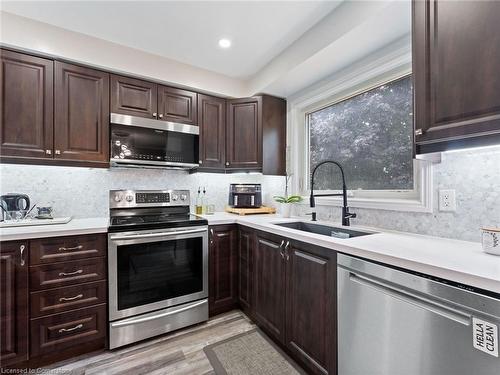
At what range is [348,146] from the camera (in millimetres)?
2154

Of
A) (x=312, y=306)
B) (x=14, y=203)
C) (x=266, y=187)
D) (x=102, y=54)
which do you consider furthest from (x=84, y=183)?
(x=312, y=306)

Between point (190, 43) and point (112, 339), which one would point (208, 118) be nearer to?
point (190, 43)

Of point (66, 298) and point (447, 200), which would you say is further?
point (66, 298)

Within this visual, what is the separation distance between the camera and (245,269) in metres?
2.21

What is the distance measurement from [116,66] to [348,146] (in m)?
2.22

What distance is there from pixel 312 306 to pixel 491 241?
943 mm

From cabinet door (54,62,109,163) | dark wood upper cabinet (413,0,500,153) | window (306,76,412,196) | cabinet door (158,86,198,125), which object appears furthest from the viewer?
cabinet door (158,86,198,125)

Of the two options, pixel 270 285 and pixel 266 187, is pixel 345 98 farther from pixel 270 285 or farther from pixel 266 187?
pixel 270 285

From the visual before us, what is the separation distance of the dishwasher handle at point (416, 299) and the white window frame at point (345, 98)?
2.21ft

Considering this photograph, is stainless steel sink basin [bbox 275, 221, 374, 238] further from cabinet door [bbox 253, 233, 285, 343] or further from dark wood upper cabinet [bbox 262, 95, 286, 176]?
dark wood upper cabinet [bbox 262, 95, 286, 176]

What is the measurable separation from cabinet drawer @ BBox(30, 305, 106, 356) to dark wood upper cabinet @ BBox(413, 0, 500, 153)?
2416 mm

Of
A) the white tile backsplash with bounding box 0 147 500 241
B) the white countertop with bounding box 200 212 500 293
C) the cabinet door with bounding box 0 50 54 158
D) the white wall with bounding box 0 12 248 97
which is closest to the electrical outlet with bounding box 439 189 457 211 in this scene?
the white tile backsplash with bounding box 0 147 500 241

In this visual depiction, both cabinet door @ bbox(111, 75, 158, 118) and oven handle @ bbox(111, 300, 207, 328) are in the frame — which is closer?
oven handle @ bbox(111, 300, 207, 328)

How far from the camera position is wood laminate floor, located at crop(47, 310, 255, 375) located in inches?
62.7
